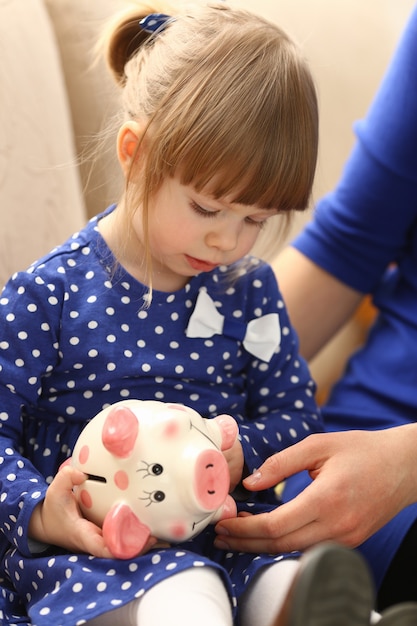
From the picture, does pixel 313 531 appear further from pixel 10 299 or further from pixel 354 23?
pixel 354 23

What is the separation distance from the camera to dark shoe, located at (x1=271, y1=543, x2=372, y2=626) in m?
0.48

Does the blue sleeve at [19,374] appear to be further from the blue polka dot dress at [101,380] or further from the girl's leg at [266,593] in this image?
Result: the girl's leg at [266,593]

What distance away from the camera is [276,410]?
3.11ft

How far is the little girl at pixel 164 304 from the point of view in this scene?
72 centimetres

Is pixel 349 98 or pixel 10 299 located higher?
pixel 349 98

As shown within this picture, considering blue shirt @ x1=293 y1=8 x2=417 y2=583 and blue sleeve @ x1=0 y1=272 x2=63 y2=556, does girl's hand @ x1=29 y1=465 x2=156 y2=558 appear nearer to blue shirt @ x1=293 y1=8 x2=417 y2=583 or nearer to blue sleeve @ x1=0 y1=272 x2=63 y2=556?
blue sleeve @ x1=0 y1=272 x2=63 y2=556

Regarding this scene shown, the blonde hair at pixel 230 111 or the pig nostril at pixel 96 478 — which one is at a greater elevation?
the blonde hair at pixel 230 111

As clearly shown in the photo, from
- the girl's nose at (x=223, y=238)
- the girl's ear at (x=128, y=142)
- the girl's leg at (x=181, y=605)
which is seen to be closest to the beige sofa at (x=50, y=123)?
the girl's ear at (x=128, y=142)

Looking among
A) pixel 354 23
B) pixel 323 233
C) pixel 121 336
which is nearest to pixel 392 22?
pixel 354 23

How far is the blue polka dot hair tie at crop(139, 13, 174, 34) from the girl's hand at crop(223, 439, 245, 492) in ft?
1.44

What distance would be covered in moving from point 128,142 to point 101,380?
0.80ft

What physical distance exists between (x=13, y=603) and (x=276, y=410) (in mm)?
354

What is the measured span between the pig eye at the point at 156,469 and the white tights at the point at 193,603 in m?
0.08

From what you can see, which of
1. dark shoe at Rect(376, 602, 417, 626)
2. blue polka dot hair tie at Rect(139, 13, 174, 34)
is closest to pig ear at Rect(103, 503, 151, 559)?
dark shoe at Rect(376, 602, 417, 626)
